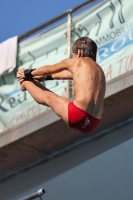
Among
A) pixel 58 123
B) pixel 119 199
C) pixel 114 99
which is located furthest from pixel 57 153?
pixel 119 199

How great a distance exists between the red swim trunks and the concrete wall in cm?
194

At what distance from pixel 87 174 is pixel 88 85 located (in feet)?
8.87

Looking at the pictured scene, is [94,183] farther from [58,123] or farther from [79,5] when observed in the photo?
[79,5]

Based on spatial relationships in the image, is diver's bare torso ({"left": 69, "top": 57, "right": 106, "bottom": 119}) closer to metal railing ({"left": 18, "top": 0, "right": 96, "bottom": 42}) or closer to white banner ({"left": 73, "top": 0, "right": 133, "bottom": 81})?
white banner ({"left": 73, "top": 0, "right": 133, "bottom": 81})

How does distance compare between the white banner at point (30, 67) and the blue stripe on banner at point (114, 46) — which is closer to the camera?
the blue stripe on banner at point (114, 46)

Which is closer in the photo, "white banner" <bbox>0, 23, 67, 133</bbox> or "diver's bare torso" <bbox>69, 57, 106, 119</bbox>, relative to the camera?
"diver's bare torso" <bbox>69, 57, 106, 119</bbox>

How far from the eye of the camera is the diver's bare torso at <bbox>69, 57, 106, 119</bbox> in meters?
6.49

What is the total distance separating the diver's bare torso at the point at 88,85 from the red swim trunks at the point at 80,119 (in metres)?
0.04

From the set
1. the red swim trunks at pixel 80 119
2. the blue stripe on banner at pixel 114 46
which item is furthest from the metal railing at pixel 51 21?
the red swim trunks at pixel 80 119

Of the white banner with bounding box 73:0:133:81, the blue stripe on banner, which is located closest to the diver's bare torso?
the white banner with bounding box 73:0:133:81

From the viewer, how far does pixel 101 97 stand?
259 inches

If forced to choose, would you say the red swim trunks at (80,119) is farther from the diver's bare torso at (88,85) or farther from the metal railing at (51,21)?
the metal railing at (51,21)

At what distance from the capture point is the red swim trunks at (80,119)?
6484 millimetres

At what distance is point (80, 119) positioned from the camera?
256 inches
